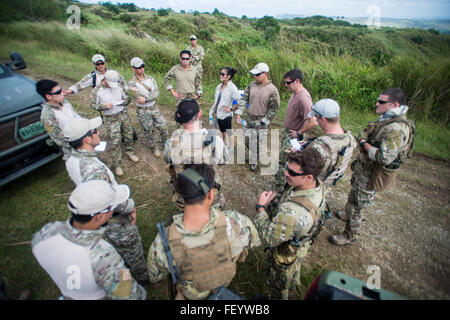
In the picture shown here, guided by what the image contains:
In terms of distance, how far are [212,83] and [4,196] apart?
7.43m

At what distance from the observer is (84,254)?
1.56 m

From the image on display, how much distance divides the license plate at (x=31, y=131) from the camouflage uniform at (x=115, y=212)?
2178 millimetres

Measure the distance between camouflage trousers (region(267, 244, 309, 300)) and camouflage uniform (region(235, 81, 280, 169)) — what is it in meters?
2.67

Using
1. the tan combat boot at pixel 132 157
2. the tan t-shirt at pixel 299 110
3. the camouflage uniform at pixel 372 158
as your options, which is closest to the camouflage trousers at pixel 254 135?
the tan t-shirt at pixel 299 110

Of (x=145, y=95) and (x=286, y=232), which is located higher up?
(x=145, y=95)

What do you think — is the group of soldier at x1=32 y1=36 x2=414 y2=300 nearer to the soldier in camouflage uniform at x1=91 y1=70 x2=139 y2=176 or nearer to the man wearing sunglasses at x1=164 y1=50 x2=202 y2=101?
the soldier in camouflage uniform at x1=91 y1=70 x2=139 y2=176

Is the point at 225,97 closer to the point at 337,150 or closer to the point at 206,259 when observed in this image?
the point at 337,150

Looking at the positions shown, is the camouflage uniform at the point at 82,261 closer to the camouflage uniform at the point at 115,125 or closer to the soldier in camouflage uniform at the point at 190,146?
the soldier in camouflage uniform at the point at 190,146

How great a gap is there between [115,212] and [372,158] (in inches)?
124

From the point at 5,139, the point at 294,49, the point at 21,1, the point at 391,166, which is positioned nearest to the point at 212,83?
the point at 294,49

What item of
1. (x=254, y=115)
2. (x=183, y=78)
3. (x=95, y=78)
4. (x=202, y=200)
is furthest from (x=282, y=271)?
(x=95, y=78)

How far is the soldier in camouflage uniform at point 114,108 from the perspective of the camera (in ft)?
14.0

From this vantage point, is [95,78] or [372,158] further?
[95,78]
